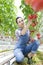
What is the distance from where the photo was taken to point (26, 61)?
166 centimetres

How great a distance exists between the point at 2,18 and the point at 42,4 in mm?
3863

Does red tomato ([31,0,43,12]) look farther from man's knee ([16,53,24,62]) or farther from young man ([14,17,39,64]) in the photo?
man's knee ([16,53,24,62])

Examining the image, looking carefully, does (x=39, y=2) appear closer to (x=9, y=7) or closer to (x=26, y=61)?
(x=26, y=61)

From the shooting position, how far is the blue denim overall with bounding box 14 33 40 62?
1.35 m

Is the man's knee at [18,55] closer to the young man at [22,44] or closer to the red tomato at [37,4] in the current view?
the young man at [22,44]

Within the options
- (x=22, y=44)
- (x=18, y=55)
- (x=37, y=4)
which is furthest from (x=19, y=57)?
(x=37, y=4)

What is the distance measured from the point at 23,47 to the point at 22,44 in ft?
0.21

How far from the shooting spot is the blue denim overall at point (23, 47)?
135cm

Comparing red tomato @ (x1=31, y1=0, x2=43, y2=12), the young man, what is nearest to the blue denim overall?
the young man

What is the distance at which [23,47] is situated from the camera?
4.78ft

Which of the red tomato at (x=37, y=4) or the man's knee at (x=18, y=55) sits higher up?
the red tomato at (x=37, y=4)

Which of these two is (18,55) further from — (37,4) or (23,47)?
(37,4)

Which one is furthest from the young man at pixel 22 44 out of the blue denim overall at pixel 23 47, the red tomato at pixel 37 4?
the red tomato at pixel 37 4

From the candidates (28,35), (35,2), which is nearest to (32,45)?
(28,35)
